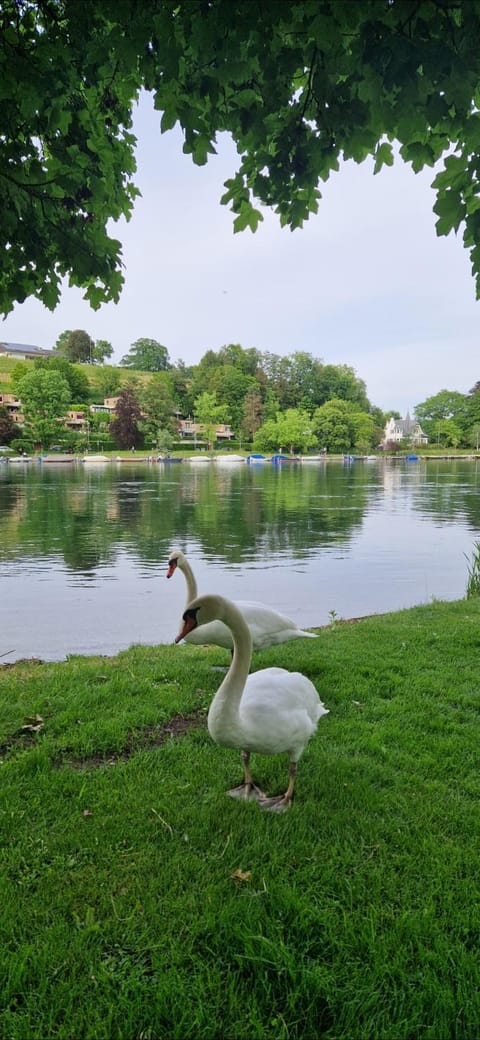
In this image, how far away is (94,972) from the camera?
2311mm

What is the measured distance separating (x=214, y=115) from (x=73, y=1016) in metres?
4.50

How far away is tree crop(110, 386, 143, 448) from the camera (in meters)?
104

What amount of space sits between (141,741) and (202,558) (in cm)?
1361

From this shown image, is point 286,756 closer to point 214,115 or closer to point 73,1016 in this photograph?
point 73,1016

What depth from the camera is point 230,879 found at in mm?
2842

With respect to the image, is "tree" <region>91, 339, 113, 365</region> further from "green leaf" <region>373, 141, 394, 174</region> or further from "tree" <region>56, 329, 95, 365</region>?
"green leaf" <region>373, 141, 394, 174</region>

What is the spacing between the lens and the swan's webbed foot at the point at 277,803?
3.44 meters

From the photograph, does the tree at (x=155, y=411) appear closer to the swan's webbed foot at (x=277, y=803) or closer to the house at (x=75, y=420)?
the house at (x=75, y=420)

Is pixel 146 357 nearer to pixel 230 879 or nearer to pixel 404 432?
pixel 404 432

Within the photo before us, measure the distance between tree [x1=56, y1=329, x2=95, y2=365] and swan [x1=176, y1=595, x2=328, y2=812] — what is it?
160322mm

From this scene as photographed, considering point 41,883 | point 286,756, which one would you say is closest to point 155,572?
point 286,756

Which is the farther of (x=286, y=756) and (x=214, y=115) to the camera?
(x=286, y=756)

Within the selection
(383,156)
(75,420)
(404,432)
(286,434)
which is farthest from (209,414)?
(383,156)

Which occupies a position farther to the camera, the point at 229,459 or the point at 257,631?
the point at 229,459
